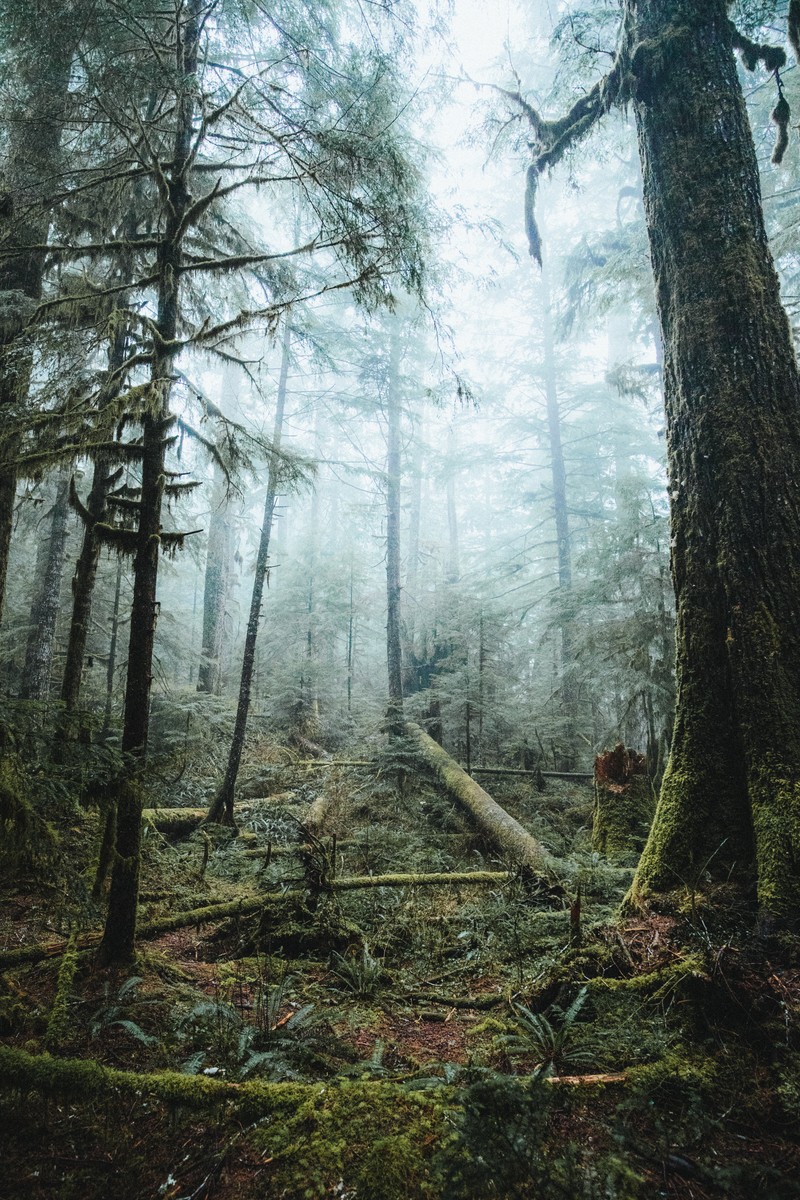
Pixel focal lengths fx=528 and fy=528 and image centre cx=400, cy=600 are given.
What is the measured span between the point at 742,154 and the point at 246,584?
116ft

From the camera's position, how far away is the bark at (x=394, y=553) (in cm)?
1330

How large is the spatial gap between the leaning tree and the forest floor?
45cm

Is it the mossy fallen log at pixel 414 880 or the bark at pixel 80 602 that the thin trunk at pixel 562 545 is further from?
the bark at pixel 80 602

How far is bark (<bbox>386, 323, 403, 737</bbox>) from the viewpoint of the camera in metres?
13.3

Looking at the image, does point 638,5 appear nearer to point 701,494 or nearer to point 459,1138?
point 701,494

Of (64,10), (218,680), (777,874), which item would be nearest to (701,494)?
(777,874)

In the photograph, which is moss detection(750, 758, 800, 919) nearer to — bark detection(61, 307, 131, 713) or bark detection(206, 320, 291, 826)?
bark detection(206, 320, 291, 826)

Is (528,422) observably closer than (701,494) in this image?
No

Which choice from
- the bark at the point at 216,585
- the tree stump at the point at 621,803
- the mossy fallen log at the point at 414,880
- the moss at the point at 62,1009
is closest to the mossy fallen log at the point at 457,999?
the mossy fallen log at the point at 414,880

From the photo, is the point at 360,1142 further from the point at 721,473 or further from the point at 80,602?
the point at 80,602

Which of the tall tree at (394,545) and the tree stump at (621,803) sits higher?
the tall tree at (394,545)

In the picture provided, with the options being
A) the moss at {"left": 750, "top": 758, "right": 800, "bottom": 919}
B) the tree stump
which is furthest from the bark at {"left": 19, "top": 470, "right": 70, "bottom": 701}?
the moss at {"left": 750, "top": 758, "right": 800, "bottom": 919}

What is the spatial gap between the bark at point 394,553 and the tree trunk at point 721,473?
893cm

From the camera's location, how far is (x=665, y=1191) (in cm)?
166
